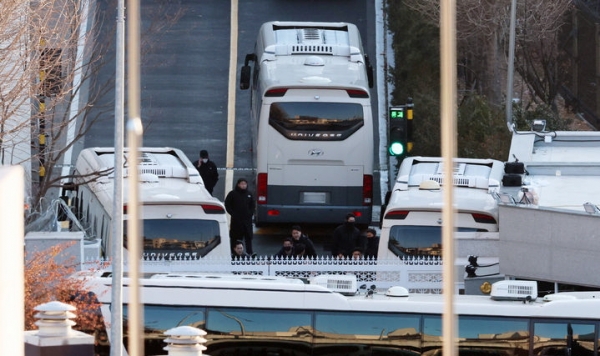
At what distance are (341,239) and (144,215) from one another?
13.0 ft

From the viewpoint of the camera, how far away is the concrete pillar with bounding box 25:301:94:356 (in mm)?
14375

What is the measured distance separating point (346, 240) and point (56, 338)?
11.7m

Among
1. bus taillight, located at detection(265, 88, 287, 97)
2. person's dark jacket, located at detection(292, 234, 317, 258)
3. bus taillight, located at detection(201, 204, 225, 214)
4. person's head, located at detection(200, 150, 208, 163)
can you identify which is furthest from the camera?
person's head, located at detection(200, 150, 208, 163)

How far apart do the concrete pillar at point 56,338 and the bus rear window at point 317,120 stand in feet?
51.5

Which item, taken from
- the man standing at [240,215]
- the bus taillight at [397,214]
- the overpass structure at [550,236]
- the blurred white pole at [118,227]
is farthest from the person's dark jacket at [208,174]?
the blurred white pole at [118,227]

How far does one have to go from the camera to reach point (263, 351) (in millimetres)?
16578

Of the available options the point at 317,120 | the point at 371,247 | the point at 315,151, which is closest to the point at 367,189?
the point at 315,151

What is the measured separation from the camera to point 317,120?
3025 cm

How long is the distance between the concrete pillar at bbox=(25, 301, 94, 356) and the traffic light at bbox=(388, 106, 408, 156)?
12.8 meters

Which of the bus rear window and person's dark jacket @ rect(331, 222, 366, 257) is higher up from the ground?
the bus rear window

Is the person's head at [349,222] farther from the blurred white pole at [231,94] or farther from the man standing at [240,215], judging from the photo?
the blurred white pole at [231,94]

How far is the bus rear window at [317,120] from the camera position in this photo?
98.9 ft

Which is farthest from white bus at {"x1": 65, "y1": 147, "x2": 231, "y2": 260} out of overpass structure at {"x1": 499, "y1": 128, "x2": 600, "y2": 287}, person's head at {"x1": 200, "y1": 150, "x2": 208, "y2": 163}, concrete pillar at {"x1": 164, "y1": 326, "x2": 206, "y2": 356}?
concrete pillar at {"x1": 164, "y1": 326, "x2": 206, "y2": 356}

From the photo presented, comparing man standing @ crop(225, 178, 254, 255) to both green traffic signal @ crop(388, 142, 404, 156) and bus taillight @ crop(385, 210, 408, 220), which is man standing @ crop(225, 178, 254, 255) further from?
bus taillight @ crop(385, 210, 408, 220)
